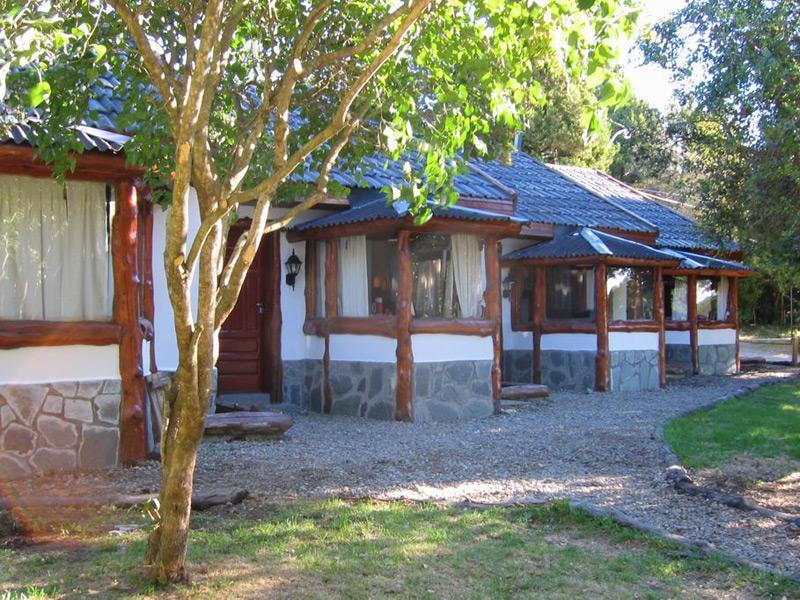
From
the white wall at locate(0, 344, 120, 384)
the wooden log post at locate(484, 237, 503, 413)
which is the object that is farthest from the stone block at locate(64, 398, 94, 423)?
the wooden log post at locate(484, 237, 503, 413)

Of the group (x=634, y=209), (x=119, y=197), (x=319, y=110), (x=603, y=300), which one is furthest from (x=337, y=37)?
(x=634, y=209)

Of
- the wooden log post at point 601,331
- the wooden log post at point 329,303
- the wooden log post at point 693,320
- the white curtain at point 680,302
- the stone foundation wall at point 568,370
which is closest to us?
the wooden log post at point 329,303

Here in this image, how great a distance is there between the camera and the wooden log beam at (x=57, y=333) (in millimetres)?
7141

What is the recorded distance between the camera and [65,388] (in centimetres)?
733

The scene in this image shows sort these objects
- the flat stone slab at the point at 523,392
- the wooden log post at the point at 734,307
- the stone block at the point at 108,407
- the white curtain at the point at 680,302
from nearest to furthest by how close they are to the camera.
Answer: the stone block at the point at 108,407 → the flat stone slab at the point at 523,392 → the white curtain at the point at 680,302 → the wooden log post at the point at 734,307

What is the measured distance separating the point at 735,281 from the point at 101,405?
1619cm

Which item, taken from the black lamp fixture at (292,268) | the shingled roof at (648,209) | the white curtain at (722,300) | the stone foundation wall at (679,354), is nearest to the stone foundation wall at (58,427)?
the black lamp fixture at (292,268)

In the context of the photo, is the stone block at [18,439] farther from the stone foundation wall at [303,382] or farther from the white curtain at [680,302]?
the white curtain at [680,302]

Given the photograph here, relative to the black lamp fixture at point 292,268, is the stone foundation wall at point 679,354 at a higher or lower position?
lower

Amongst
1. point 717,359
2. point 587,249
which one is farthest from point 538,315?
point 717,359

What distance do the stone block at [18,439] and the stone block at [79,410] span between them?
336 mm

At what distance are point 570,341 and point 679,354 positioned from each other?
183 inches

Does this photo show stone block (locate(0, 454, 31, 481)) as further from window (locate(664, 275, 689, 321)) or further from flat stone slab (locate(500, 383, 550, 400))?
window (locate(664, 275, 689, 321))

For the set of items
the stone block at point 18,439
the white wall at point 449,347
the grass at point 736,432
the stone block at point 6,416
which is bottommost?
the grass at point 736,432
